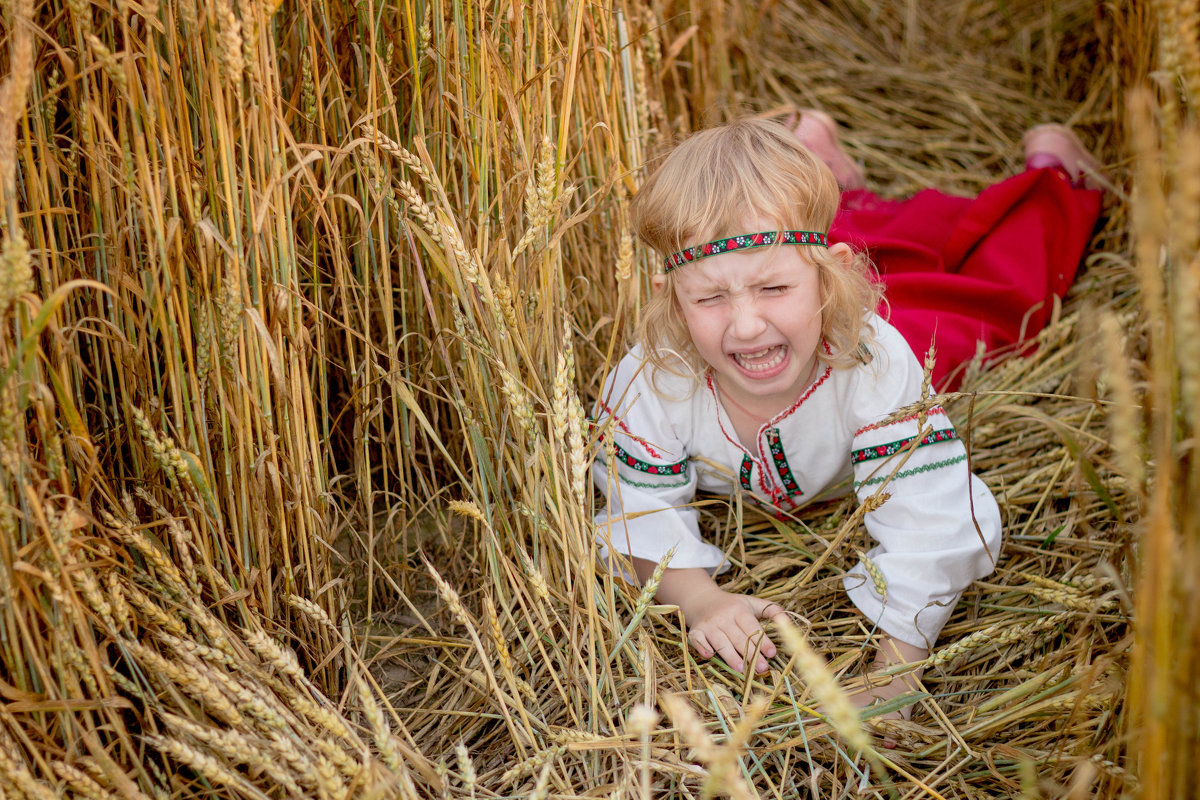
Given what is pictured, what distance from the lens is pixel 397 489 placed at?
168 cm

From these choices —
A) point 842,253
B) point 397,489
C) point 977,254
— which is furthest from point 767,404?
point 977,254

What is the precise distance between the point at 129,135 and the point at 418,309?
469 millimetres

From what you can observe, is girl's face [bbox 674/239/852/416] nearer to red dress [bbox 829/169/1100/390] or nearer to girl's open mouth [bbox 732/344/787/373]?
girl's open mouth [bbox 732/344/787/373]

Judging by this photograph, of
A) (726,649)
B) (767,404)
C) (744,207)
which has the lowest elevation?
(726,649)

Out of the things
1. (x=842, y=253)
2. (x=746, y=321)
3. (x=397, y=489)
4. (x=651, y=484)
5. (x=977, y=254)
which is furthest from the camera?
(x=977, y=254)

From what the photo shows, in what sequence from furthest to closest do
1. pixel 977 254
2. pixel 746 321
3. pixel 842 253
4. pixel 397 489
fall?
pixel 977 254 → pixel 397 489 → pixel 842 253 → pixel 746 321

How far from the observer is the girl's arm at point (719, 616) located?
132cm

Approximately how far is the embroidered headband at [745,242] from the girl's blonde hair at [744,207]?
0.04 feet

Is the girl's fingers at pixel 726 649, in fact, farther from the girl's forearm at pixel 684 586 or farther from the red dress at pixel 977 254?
the red dress at pixel 977 254

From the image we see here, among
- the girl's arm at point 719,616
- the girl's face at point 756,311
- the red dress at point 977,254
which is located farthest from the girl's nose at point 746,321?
the red dress at point 977,254

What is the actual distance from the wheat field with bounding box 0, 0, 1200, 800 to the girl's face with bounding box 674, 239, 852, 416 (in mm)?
187

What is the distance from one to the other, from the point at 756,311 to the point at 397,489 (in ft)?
2.33

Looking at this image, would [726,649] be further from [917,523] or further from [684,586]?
[917,523]

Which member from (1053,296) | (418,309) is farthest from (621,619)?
(1053,296)
